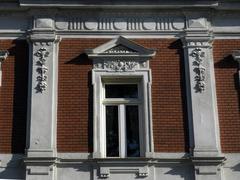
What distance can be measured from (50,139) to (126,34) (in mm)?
3178

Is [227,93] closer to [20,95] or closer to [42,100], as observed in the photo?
[42,100]

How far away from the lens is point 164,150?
1177 centimetres

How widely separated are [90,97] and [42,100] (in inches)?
42.9

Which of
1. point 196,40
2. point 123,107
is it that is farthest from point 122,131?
point 196,40

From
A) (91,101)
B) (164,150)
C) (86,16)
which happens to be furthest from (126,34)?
(164,150)

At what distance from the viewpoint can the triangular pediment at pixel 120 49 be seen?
41.2 ft

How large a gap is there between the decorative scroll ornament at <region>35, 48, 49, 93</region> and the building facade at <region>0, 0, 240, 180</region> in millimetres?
23

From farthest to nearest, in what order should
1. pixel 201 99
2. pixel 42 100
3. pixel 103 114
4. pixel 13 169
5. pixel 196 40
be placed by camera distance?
pixel 196 40, pixel 103 114, pixel 201 99, pixel 42 100, pixel 13 169

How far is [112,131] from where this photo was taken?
12.2m

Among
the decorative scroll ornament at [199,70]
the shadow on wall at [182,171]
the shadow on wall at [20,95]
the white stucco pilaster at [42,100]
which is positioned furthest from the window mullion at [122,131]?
the shadow on wall at [20,95]

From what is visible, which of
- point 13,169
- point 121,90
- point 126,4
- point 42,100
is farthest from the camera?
point 126,4

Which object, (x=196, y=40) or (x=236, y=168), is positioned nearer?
(x=236, y=168)

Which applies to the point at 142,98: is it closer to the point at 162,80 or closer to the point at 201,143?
the point at 162,80

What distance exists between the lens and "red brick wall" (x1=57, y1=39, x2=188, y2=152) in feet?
38.8
